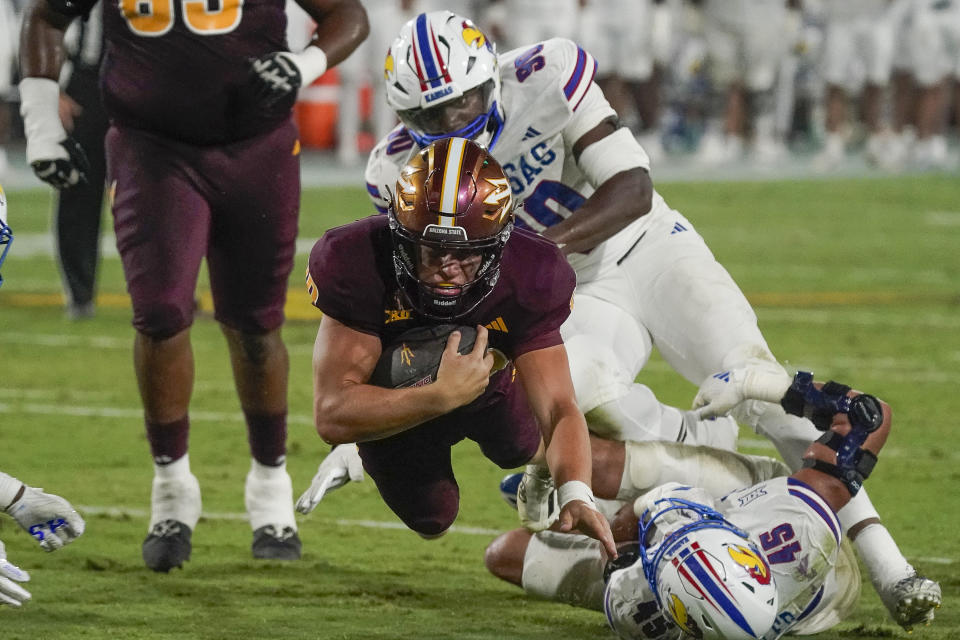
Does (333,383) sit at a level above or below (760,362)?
above

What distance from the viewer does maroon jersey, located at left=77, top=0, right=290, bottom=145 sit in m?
4.87

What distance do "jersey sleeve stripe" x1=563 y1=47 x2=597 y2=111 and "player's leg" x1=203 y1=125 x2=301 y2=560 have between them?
0.86m

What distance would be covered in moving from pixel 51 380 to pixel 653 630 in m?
4.26

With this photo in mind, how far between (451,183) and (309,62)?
128 centimetres

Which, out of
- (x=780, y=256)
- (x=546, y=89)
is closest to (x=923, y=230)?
(x=780, y=256)

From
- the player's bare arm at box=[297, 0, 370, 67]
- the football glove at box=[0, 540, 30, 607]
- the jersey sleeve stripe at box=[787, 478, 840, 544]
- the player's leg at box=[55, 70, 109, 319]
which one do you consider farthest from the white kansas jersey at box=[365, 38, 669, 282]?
the player's leg at box=[55, 70, 109, 319]

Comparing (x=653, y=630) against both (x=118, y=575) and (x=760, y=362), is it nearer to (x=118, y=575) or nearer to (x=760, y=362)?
(x=760, y=362)

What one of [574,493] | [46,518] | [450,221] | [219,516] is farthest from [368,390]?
[219,516]

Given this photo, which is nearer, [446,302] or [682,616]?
[682,616]

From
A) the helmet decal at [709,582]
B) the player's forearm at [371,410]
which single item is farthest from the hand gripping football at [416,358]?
the helmet decal at [709,582]

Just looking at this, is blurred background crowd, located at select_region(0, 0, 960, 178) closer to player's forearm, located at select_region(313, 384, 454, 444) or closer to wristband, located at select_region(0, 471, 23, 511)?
wristband, located at select_region(0, 471, 23, 511)

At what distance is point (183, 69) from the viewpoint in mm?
4906

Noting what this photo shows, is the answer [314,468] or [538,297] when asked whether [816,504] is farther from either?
[314,468]

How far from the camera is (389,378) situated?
13.3 ft
